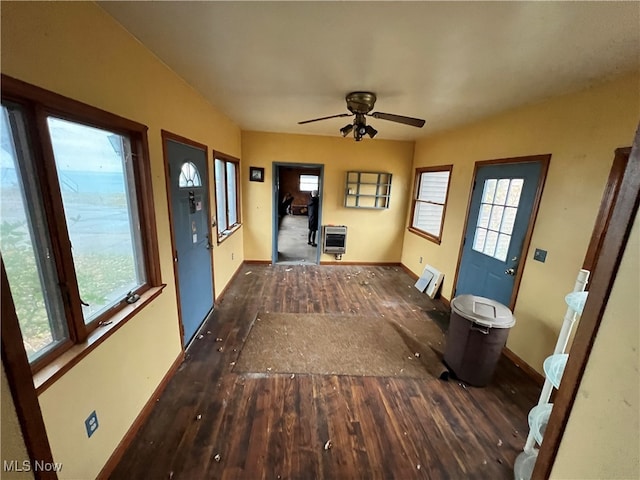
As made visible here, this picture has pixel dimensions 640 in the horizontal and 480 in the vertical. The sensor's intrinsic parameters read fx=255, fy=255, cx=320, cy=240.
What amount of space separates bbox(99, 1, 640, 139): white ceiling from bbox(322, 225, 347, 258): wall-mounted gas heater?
9.05ft

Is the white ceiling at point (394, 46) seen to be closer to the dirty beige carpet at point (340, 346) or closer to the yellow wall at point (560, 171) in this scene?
the yellow wall at point (560, 171)

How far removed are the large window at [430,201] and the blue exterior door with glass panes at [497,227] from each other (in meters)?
0.72

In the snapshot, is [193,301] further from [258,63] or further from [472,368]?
[472,368]

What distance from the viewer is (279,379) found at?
2.17 meters

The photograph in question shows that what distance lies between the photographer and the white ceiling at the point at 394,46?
1215 mm

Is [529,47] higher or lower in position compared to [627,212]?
higher

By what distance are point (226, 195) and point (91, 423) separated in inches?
118

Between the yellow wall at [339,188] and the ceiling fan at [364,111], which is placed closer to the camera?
the ceiling fan at [364,111]

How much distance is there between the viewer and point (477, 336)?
81.6 inches

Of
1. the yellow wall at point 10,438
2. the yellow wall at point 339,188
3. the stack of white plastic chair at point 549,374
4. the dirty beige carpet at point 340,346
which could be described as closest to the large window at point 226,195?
the yellow wall at point 339,188

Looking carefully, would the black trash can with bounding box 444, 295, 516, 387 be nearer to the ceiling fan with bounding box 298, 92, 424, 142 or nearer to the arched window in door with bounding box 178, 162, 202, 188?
the ceiling fan with bounding box 298, 92, 424, 142

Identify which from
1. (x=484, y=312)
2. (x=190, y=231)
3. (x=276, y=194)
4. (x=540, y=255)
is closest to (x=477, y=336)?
(x=484, y=312)

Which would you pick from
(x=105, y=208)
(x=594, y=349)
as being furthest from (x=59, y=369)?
(x=594, y=349)

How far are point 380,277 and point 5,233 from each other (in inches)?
171
